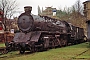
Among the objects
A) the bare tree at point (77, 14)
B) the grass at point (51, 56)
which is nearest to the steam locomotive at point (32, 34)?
the grass at point (51, 56)

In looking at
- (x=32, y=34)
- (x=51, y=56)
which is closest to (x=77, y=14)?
(x=32, y=34)

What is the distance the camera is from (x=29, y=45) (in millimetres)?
18516

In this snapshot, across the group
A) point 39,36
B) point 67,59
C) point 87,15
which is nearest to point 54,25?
point 87,15

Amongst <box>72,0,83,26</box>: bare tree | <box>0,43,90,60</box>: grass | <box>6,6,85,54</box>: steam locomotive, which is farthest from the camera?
<box>72,0,83,26</box>: bare tree

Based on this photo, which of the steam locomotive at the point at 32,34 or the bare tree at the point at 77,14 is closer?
the steam locomotive at the point at 32,34

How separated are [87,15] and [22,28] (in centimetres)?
778

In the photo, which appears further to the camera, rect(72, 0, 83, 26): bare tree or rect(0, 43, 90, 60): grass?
rect(72, 0, 83, 26): bare tree

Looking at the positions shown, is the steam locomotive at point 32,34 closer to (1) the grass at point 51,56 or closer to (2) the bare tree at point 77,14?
(1) the grass at point 51,56

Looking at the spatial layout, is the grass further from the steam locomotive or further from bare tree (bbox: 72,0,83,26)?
bare tree (bbox: 72,0,83,26)

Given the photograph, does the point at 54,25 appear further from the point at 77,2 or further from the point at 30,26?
the point at 77,2

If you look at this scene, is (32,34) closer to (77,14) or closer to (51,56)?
(51,56)

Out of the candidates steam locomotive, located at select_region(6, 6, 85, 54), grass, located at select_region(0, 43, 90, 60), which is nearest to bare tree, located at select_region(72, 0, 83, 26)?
steam locomotive, located at select_region(6, 6, 85, 54)

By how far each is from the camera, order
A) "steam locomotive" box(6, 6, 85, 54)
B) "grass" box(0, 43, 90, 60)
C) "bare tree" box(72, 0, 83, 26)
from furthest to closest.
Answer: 1. "bare tree" box(72, 0, 83, 26)
2. "steam locomotive" box(6, 6, 85, 54)
3. "grass" box(0, 43, 90, 60)

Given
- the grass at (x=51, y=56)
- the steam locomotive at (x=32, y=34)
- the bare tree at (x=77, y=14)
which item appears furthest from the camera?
the bare tree at (x=77, y=14)
